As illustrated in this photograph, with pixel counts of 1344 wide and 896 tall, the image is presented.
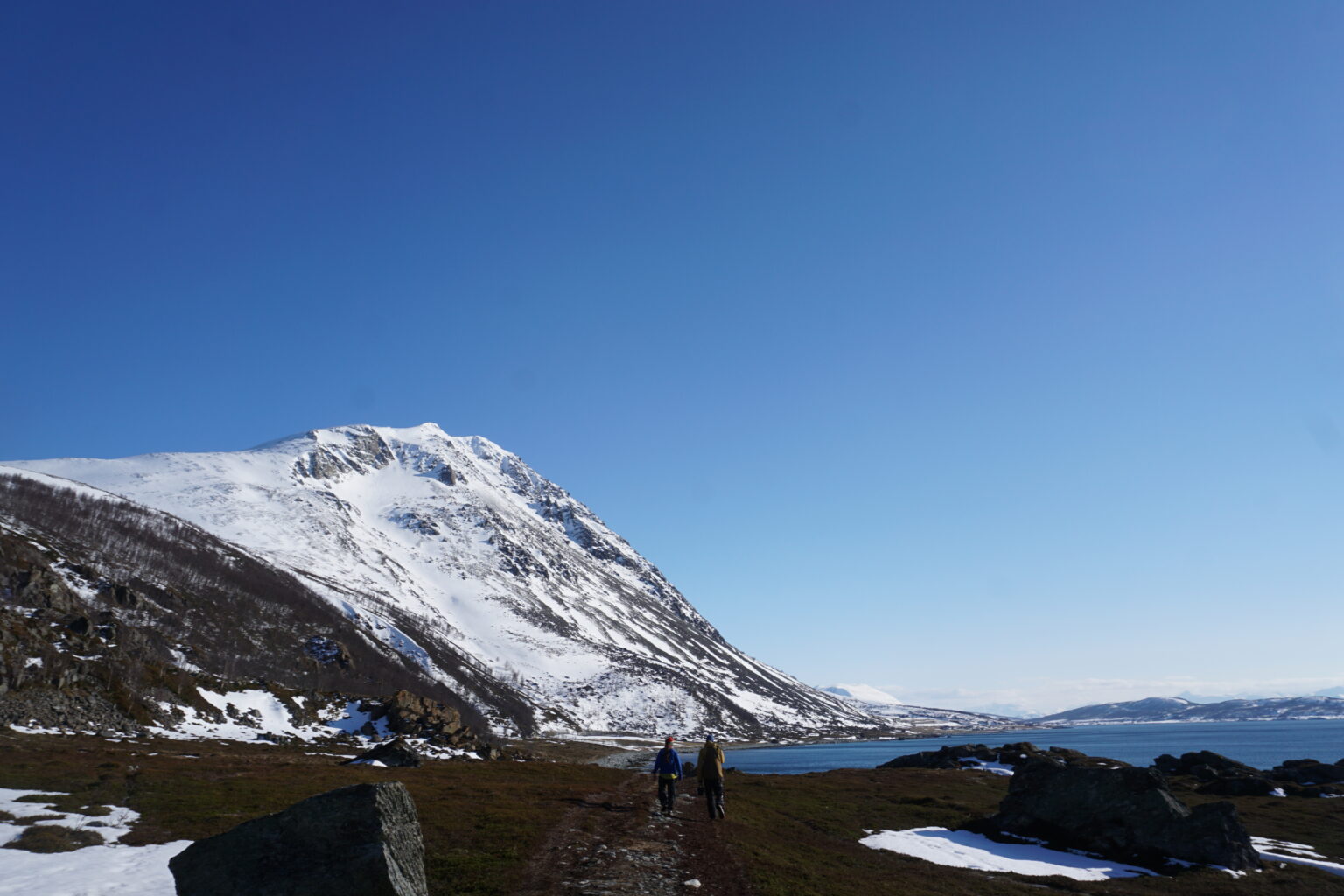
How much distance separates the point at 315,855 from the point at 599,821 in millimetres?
17435

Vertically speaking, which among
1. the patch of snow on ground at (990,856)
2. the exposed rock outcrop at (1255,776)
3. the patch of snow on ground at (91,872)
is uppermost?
the patch of snow on ground at (91,872)

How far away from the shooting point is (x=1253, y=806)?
59.3 m

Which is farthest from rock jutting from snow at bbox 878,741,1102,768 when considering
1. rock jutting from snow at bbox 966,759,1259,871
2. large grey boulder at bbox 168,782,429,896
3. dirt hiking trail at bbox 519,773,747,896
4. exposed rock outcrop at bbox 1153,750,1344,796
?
large grey boulder at bbox 168,782,429,896

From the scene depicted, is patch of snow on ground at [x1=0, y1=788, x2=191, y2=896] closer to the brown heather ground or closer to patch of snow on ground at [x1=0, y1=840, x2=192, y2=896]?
patch of snow on ground at [x1=0, y1=840, x2=192, y2=896]

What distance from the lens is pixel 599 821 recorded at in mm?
31797

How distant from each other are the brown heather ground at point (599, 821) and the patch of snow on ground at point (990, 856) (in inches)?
69.2

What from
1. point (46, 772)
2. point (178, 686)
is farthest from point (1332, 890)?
point (178, 686)

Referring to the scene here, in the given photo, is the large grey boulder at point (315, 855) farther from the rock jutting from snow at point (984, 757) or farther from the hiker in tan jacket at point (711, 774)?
the rock jutting from snow at point (984, 757)

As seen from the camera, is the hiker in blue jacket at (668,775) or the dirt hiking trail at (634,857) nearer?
the dirt hiking trail at (634,857)

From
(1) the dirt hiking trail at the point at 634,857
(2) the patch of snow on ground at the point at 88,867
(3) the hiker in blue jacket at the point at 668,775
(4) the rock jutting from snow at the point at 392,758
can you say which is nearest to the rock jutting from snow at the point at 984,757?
(4) the rock jutting from snow at the point at 392,758

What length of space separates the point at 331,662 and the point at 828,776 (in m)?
121

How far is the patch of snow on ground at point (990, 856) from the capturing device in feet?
121

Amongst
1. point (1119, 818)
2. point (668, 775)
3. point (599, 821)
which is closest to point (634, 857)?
point (599, 821)

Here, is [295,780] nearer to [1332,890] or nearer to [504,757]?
[504,757]
